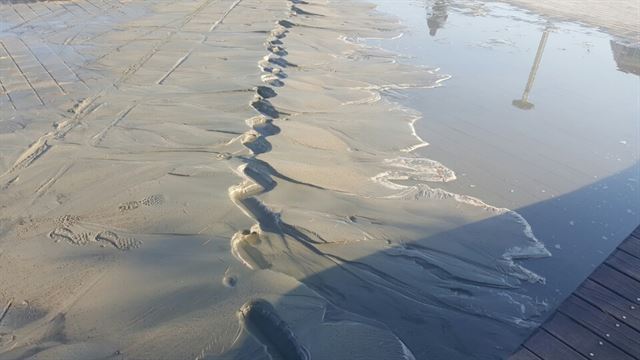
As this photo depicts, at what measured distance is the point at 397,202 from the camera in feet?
14.9

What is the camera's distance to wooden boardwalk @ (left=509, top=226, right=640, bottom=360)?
2674 mm

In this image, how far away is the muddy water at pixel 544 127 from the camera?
182 inches

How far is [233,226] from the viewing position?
3775 millimetres

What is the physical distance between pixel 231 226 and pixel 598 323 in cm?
269

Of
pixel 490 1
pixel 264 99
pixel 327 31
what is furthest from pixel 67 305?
pixel 490 1

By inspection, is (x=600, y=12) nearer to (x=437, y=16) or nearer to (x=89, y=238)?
(x=437, y=16)

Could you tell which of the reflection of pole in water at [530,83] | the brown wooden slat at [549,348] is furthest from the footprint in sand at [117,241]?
the reflection of pole in water at [530,83]

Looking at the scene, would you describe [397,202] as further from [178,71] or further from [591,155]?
[178,71]

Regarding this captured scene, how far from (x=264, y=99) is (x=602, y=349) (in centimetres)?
485

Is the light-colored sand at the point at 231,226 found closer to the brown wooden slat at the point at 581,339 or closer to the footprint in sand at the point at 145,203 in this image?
the footprint in sand at the point at 145,203

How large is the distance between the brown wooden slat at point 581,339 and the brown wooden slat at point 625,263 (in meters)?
0.72

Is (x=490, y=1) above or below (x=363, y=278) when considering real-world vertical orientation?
above

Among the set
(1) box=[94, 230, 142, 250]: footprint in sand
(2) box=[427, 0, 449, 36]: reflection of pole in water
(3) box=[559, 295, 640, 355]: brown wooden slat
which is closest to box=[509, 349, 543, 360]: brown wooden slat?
(3) box=[559, 295, 640, 355]: brown wooden slat

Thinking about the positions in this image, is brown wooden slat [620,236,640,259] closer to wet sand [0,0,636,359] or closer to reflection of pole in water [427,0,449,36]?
wet sand [0,0,636,359]
